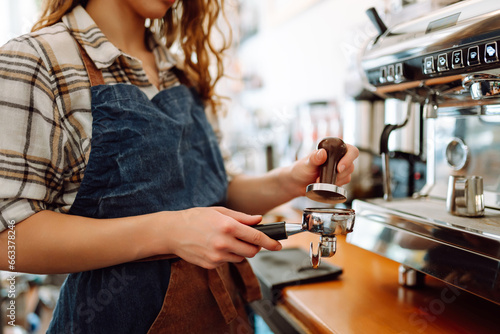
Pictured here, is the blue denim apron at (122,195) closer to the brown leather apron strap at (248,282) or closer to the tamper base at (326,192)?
the brown leather apron strap at (248,282)

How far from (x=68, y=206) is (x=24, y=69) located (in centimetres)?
23

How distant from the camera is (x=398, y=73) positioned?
70cm

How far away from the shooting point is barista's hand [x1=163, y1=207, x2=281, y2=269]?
20.7 inches

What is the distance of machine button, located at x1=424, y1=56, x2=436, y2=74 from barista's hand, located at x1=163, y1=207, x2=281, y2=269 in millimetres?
402

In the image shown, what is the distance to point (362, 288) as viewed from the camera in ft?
2.45

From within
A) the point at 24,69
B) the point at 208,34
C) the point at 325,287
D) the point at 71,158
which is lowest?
the point at 325,287

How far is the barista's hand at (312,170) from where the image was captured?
62cm

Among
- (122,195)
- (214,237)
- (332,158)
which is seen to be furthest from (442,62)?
(122,195)

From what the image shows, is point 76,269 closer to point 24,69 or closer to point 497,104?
point 24,69

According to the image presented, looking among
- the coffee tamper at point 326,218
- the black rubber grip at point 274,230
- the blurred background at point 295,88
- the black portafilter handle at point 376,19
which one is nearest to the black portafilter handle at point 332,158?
the coffee tamper at point 326,218

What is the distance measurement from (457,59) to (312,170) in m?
0.32

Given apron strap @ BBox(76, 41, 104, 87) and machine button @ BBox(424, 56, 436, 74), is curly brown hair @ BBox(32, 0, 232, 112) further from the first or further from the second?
machine button @ BBox(424, 56, 436, 74)

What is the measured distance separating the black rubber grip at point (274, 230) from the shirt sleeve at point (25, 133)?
337 mm

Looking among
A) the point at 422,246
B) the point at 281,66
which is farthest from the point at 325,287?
the point at 281,66
